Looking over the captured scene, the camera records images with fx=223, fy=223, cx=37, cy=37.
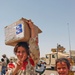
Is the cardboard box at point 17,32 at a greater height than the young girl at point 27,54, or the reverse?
the cardboard box at point 17,32

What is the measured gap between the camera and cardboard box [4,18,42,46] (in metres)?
3.03

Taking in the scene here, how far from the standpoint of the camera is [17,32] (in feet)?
10.1

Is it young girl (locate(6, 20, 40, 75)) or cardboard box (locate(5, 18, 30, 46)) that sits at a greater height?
cardboard box (locate(5, 18, 30, 46))

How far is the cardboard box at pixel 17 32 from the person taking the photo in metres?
3.03

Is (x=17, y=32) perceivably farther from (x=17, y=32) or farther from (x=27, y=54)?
(x=27, y=54)

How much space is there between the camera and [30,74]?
9.93ft

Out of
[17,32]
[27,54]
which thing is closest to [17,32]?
[17,32]

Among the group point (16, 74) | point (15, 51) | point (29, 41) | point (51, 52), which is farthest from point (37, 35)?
point (51, 52)

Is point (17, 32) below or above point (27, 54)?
above

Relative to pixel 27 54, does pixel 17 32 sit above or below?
above

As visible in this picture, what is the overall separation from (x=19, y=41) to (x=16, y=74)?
1.49 ft

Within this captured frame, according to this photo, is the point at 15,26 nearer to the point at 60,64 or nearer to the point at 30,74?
the point at 30,74

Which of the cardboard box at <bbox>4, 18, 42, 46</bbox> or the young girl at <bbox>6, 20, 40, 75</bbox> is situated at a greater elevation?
the cardboard box at <bbox>4, 18, 42, 46</bbox>

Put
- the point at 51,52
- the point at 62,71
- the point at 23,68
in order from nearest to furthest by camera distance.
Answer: the point at 62,71 < the point at 23,68 < the point at 51,52
